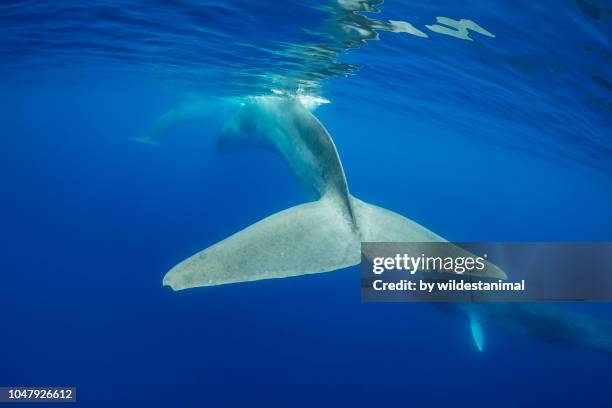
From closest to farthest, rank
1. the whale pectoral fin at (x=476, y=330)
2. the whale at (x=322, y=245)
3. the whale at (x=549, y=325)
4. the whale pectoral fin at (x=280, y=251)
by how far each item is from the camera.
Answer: the whale pectoral fin at (x=280, y=251) → the whale at (x=322, y=245) → the whale pectoral fin at (x=476, y=330) → the whale at (x=549, y=325)

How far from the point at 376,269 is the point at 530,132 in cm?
2256

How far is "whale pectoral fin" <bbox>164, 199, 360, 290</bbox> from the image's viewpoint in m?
5.03

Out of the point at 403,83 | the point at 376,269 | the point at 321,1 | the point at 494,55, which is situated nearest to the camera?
the point at 376,269

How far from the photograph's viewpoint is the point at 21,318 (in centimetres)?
1788

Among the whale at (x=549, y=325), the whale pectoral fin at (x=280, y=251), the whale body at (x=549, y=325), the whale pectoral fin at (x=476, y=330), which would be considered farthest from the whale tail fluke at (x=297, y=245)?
the whale body at (x=549, y=325)

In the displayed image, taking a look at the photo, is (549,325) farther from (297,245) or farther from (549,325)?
(297,245)

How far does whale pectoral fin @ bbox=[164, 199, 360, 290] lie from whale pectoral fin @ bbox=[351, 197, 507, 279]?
0.29 m

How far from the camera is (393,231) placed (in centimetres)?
650

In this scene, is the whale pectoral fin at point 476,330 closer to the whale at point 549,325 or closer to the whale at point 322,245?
the whale at point 322,245

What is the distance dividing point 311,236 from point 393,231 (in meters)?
1.39

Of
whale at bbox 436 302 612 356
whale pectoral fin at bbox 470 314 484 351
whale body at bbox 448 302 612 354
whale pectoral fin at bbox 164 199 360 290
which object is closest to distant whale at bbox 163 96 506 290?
whale pectoral fin at bbox 164 199 360 290

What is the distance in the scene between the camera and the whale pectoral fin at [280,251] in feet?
16.5

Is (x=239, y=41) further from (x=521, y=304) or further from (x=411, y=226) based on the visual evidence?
(x=521, y=304)

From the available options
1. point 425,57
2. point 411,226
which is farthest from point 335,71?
point 411,226
